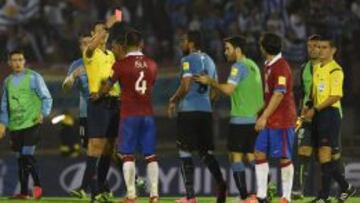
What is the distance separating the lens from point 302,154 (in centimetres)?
1664

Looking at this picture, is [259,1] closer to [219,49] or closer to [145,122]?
[219,49]

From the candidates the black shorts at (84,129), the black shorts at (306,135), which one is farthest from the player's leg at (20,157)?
the black shorts at (306,135)

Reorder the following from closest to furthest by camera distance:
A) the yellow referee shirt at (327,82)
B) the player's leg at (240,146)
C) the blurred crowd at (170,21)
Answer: the player's leg at (240,146), the yellow referee shirt at (327,82), the blurred crowd at (170,21)

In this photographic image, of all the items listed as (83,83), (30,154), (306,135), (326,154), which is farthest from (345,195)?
(30,154)

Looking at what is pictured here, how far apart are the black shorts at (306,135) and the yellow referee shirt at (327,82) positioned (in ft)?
1.24

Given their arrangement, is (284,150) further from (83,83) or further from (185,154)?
(83,83)

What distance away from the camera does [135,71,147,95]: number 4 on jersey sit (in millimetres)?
14711

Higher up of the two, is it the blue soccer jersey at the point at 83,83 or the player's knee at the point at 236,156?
the blue soccer jersey at the point at 83,83

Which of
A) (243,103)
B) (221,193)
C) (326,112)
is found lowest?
(221,193)

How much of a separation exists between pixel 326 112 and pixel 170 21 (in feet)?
29.9

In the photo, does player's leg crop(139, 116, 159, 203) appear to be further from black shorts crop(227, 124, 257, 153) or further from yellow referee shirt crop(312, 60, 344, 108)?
yellow referee shirt crop(312, 60, 344, 108)

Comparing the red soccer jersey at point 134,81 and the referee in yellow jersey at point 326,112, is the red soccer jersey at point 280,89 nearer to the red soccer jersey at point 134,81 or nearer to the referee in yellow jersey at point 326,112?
the referee in yellow jersey at point 326,112

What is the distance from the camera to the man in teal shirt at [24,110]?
17.0 metres

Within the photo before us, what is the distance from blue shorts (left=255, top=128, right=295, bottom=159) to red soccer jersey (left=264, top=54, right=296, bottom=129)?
71 millimetres
